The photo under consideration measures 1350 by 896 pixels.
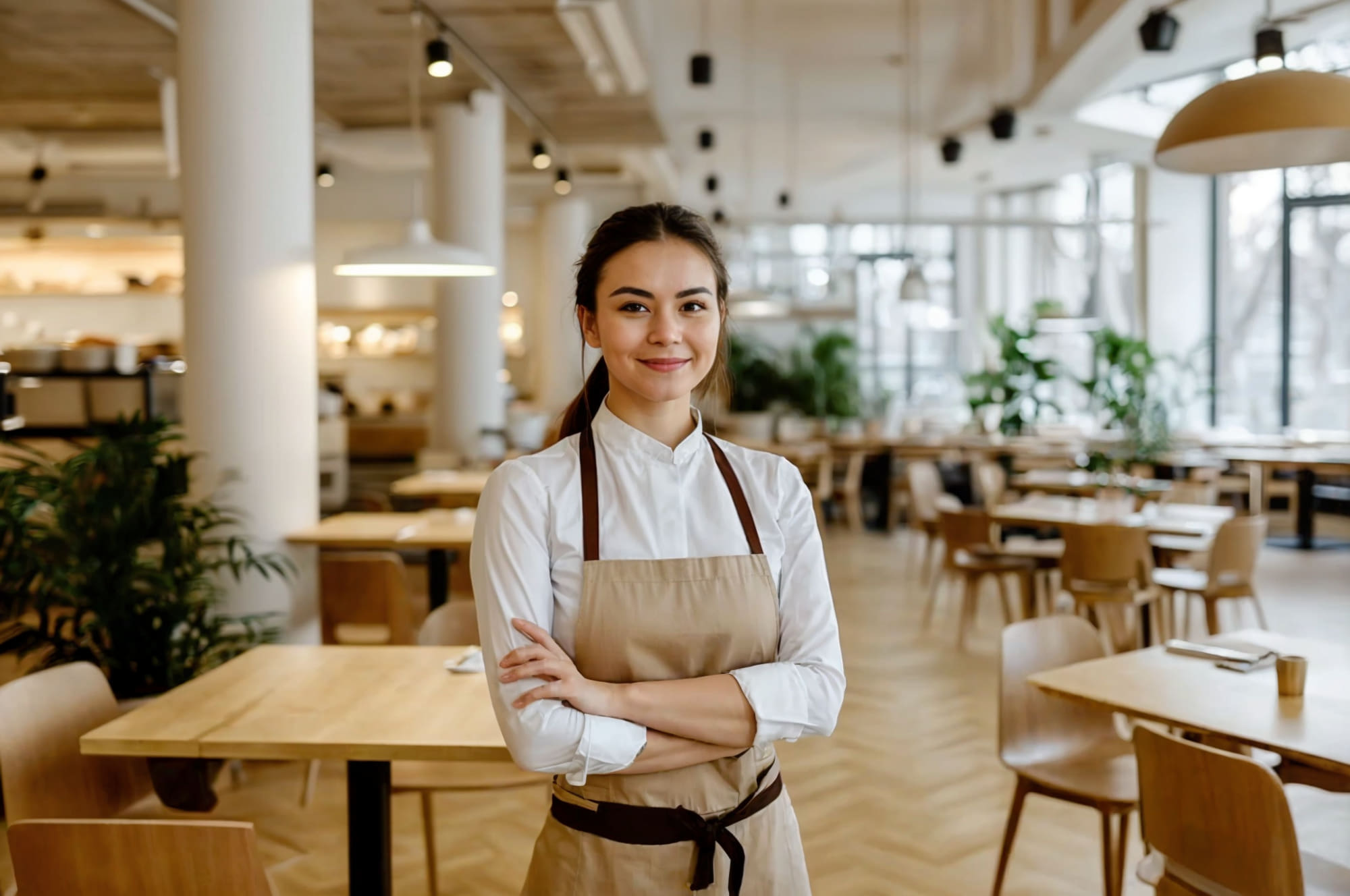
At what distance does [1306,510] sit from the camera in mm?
10930

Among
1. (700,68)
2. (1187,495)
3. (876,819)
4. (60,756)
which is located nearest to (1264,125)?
(876,819)

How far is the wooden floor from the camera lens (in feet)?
12.1

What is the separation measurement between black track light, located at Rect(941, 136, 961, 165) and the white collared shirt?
9.86 m

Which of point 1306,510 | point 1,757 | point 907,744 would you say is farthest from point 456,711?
point 1306,510

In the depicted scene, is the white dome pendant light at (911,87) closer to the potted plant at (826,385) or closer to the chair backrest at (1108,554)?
the potted plant at (826,385)

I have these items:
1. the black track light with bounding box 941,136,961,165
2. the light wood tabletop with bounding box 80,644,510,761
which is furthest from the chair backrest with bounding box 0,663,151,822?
the black track light with bounding box 941,136,961,165

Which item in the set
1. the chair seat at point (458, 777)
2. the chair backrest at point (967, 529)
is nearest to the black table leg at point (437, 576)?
the chair seat at point (458, 777)

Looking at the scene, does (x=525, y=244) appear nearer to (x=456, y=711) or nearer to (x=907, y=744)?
(x=907, y=744)

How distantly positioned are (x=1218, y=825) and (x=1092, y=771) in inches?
36.7

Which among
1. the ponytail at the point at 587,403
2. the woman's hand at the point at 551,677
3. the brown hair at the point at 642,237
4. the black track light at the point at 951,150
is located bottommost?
the woman's hand at the point at 551,677

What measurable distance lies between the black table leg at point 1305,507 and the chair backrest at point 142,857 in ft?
36.4

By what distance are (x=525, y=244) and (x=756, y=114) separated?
138 inches

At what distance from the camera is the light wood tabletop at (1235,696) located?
245 centimetres

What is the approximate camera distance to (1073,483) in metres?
8.23
